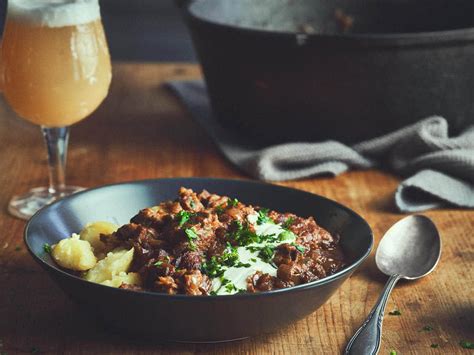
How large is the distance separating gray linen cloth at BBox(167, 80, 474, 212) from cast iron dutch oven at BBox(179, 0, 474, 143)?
0.06 metres

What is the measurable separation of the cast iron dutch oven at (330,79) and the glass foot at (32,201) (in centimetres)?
60

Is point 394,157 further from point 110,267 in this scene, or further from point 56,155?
point 110,267

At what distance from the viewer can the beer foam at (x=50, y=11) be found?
1.99 metres

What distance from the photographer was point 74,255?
1536mm

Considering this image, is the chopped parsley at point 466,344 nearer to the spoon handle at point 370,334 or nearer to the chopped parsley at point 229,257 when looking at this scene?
the spoon handle at point 370,334

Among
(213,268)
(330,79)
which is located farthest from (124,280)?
(330,79)

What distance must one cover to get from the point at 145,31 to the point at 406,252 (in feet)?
13.7

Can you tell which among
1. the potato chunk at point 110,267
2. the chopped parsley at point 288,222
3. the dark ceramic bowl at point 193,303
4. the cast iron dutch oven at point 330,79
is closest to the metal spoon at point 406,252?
the dark ceramic bowl at point 193,303

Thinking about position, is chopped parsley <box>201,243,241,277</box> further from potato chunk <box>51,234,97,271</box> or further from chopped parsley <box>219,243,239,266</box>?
potato chunk <box>51,234,97,271</box>

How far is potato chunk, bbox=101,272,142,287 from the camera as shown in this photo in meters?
1.44

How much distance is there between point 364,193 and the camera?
231 cm

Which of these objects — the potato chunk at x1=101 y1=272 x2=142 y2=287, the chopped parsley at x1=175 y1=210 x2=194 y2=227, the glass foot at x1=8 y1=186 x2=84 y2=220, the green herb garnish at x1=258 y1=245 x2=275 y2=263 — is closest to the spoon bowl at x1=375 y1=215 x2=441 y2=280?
the green herb garnish at x1=258 y1=245 x2=275 y2=263

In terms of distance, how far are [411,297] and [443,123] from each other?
2.96 ft

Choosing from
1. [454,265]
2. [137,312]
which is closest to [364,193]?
[454,265]
